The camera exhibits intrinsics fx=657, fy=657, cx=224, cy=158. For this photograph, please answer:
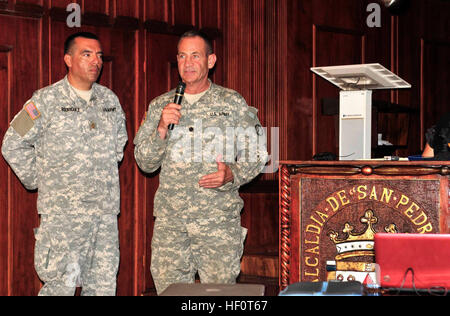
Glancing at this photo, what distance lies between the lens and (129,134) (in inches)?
162

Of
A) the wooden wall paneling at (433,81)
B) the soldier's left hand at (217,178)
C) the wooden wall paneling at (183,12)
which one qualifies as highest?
the wooden wall paneling at (183,12)

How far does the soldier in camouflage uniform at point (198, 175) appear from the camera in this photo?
10.7 ft

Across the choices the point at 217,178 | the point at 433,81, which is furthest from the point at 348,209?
the point at 433,81

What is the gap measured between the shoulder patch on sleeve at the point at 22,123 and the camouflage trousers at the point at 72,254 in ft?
1.45

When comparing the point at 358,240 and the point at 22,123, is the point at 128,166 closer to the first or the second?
the point at 22,123

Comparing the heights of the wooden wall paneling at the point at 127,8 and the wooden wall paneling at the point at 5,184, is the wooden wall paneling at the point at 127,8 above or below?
above

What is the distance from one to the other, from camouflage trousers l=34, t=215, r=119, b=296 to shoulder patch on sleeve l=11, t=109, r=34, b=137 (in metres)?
0.44

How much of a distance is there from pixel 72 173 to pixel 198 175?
2.11 ft

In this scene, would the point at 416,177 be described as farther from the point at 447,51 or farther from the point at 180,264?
the point at 447,51

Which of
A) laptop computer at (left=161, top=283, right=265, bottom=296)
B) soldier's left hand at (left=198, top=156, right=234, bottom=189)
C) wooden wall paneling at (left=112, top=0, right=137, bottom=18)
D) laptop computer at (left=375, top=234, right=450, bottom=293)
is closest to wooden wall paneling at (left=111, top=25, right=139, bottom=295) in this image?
wooden wall paneling at (left=112, top=0, right=137, bottom=18)

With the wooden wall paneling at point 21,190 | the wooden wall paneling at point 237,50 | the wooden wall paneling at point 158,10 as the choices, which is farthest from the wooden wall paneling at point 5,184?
the wooden wall paneling at point 237,50

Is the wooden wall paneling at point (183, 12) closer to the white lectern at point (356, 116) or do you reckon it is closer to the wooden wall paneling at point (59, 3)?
the wooden wall paneling at point (59, 3)

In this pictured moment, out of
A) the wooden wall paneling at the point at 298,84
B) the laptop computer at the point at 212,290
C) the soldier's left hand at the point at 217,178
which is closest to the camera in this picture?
the laptop computer at the point at 212,290

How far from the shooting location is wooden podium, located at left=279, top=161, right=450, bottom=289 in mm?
2838
